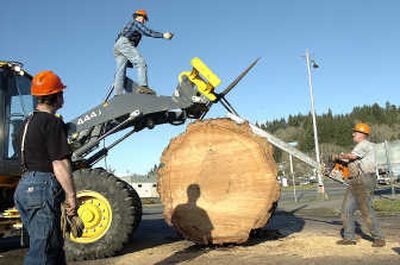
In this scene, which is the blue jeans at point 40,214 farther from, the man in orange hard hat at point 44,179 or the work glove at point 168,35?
the work glove at point 168,35

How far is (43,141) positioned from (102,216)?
344cm

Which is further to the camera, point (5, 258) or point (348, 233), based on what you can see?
point (5, 258)

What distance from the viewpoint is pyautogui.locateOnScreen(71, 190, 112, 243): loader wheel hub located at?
7109 millimetres

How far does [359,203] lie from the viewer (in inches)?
286

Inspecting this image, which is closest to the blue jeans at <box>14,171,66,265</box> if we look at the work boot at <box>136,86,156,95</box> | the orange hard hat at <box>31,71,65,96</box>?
the orange hard hat at <box>31,71,65,96</box>

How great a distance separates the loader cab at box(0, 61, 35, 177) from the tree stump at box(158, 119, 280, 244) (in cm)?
260

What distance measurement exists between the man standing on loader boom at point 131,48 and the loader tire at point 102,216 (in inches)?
72.8

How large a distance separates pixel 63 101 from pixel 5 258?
4785mm

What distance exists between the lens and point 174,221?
24.0 ft

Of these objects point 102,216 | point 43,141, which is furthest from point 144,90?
point 43,141

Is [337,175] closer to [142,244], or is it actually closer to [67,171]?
[142,244]

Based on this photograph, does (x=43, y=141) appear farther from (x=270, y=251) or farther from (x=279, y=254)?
(x=270, y=251)

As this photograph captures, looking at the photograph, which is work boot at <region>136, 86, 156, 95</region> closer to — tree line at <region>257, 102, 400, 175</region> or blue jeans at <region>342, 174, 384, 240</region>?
blue jeans at <region>342, 174, 384, 240</region>

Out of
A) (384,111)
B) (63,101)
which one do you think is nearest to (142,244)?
(63,101)
